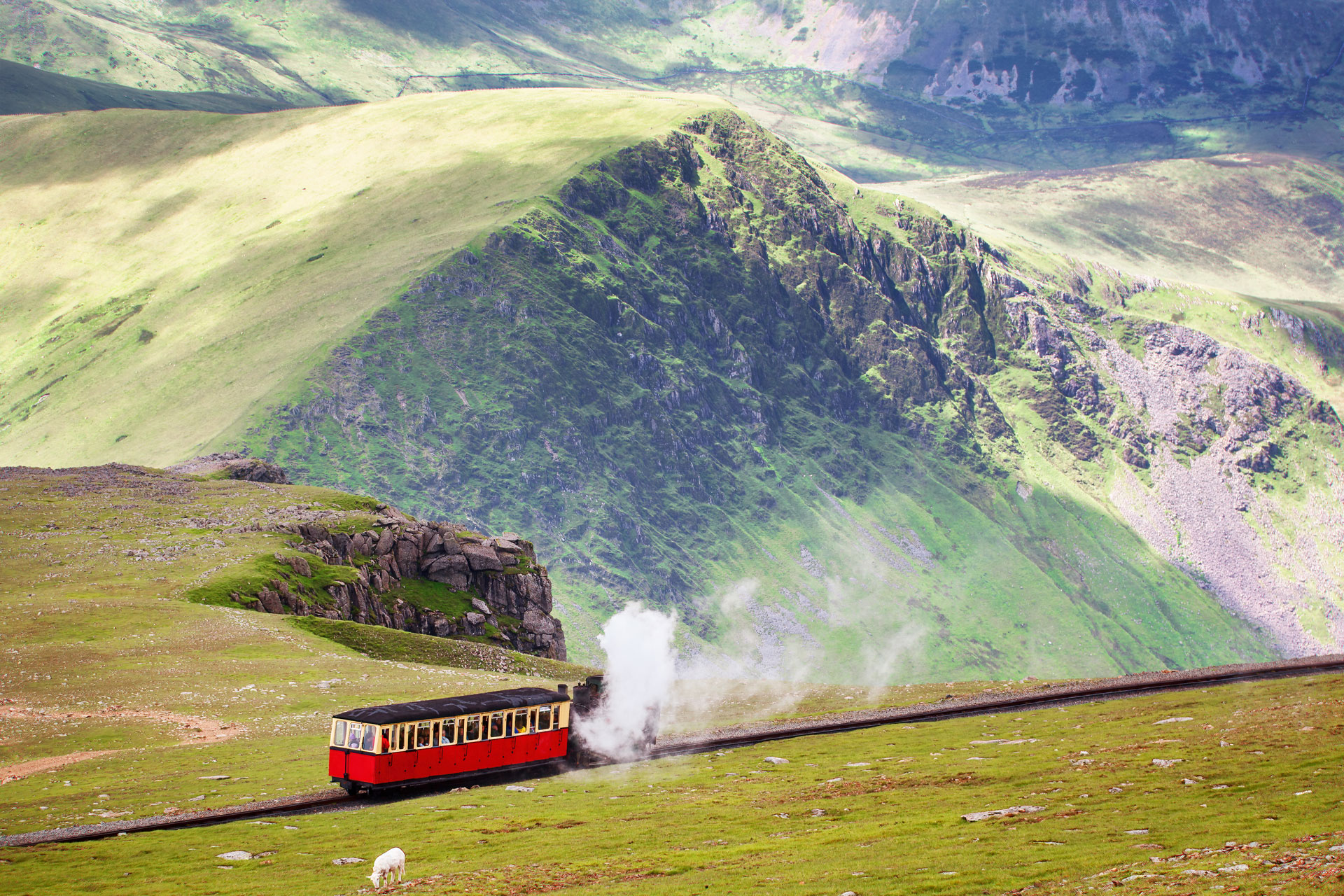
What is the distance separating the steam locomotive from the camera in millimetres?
57750

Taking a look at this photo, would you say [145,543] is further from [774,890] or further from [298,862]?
[774,890]

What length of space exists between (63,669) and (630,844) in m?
51.8

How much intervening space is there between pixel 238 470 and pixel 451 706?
13432cm

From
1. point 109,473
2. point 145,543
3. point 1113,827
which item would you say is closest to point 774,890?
point 1113,827

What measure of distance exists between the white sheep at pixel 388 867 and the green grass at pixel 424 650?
6394 cm

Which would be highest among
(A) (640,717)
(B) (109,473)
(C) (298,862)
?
(C) (298,862)

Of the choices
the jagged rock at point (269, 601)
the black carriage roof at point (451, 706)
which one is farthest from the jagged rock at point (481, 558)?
the black carriage roof at point (451, 706)

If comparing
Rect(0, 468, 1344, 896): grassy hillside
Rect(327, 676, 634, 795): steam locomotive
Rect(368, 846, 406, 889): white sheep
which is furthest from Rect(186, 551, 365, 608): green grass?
Rect(368, 846, 406, 889): white sheep

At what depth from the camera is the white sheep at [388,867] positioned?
42594mm

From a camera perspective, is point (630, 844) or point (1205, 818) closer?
point (1205, 818)

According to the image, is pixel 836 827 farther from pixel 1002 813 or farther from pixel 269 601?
pixel 269 601

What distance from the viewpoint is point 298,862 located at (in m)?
45.8

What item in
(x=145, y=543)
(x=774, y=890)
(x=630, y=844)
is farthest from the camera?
(x=145, y=543)

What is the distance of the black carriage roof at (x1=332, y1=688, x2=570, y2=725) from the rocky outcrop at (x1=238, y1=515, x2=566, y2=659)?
57.3m
